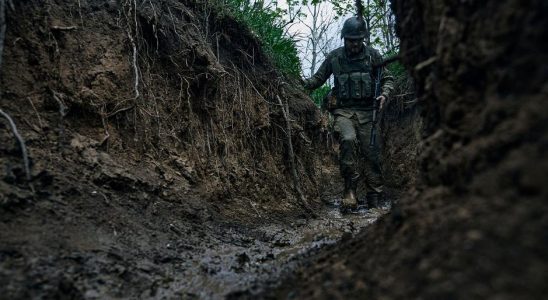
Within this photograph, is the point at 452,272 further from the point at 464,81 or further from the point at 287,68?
the point at 287,68

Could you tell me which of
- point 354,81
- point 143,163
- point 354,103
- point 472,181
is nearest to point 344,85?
point 354,81

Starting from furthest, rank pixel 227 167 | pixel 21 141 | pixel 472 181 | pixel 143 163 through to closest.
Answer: pixel 227 167, pixel 143 163, pixel 21 141, pixel 472 181

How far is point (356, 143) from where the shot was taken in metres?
5.15

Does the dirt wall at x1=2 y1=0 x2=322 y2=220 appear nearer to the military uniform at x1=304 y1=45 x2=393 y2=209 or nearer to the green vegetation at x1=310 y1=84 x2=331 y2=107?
the military uniform at x1=304 y1=45 x2=393 y2=209

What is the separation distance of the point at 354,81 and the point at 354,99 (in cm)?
23

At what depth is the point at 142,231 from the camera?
244cm

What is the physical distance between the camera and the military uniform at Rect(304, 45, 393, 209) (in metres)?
4.98

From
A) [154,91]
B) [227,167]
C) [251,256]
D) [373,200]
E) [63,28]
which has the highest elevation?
[63,28]

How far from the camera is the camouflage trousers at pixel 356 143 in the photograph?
4957 millimetres

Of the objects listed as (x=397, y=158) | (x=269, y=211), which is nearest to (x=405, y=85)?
(x=397, y=158)

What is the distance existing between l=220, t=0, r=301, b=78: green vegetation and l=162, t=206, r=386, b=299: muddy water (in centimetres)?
261

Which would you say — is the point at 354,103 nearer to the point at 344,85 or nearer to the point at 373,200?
the point at 344,85

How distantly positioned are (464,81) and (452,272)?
0.73 meters

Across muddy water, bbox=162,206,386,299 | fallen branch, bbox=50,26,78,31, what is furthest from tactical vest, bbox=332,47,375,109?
fallen branch, bbox=50,26,78,31
